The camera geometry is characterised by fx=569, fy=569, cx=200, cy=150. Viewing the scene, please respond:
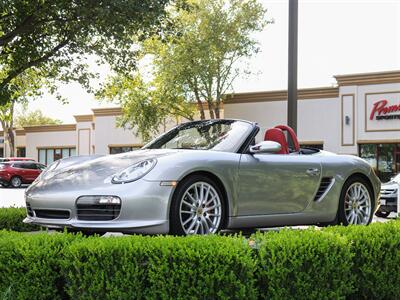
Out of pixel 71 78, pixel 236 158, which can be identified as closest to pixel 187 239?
pixel 236 158

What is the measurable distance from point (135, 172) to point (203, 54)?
2566cm

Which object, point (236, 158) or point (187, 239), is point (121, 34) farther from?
point (187, 239)

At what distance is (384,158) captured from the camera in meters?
29.2

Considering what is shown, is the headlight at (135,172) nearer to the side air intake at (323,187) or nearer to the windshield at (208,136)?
the windshield at (208,136)

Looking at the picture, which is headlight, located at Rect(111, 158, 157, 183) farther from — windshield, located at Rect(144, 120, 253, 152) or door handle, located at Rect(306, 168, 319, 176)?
door handle, located at Rect(306, 168, 319, 176)

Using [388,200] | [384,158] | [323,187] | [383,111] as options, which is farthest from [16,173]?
[323,187]

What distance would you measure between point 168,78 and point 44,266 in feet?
89.3

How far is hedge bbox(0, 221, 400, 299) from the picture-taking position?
3.90m

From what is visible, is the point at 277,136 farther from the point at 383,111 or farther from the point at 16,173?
the point at 16,173

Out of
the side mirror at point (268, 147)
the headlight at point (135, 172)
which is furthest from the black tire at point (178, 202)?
the side mirror at point (268, 147)

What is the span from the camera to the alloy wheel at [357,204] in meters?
6.86

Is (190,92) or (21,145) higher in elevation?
(190,92)

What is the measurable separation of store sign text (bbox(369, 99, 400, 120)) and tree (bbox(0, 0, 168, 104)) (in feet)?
66.0

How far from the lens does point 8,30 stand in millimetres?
10078
